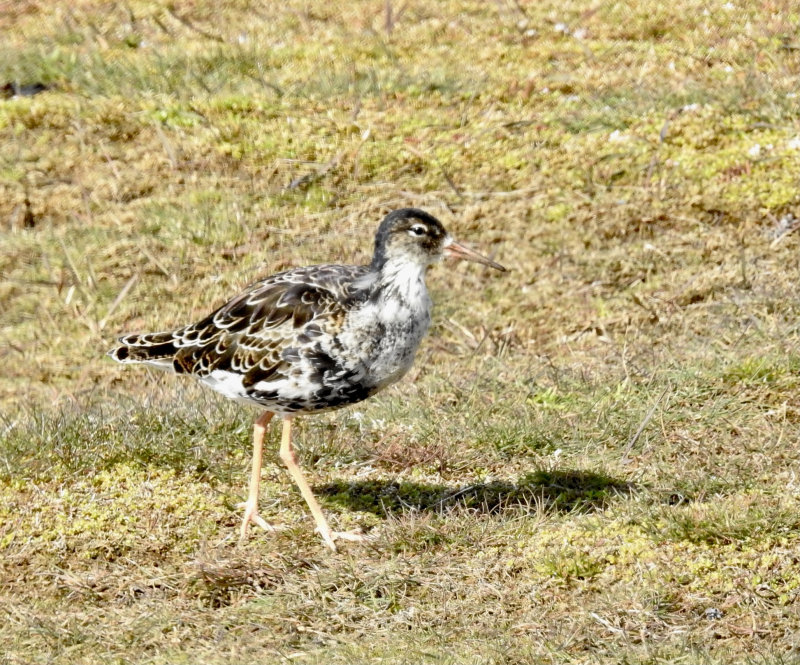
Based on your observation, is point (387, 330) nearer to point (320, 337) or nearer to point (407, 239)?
point (320, 337)

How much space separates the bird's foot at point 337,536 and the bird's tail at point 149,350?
1.61 metres

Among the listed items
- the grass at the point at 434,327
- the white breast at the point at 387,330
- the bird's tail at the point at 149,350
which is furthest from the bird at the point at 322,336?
the grass at the point at 434,327

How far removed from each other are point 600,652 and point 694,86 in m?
8.58

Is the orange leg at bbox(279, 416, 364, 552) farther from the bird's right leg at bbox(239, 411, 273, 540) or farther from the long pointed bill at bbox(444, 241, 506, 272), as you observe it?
the long pointed bill at bbox(444, 241, 506, 272)

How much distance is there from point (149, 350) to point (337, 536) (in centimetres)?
188

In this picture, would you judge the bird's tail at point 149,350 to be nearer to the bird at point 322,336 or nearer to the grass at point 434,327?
the bird at point 322,336

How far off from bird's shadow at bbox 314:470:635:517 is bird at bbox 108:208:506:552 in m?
0.49

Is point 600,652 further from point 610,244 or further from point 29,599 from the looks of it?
point 610,244

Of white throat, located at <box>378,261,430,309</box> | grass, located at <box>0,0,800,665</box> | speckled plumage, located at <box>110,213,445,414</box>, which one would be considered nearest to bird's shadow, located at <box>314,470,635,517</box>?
grass, located at <box>0,0,800,665</box>

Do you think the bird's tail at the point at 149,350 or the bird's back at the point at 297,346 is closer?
the bird's back at the point at 297,346

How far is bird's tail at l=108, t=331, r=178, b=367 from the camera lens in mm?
8094

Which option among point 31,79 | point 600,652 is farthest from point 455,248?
point 31,79

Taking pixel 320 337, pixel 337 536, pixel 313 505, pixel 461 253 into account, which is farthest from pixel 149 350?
pixel 461 253

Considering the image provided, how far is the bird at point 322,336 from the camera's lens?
714 centimetres
